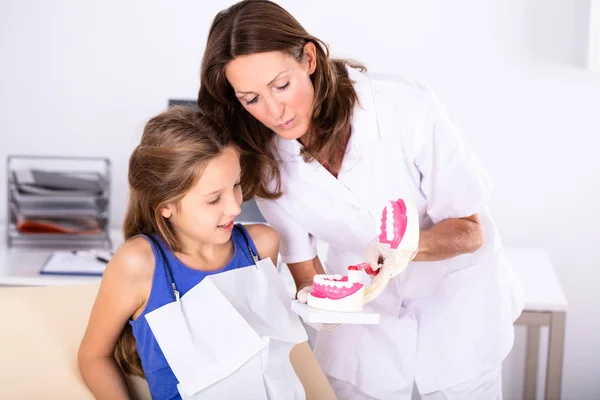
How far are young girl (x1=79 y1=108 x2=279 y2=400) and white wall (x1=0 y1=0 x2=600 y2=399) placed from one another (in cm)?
94

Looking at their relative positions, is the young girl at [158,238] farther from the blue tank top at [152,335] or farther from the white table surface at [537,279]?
the white table surface at [537,279]

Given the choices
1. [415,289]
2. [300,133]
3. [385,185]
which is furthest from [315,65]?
[415,289]

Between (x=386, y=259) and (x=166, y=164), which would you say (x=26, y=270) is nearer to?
(x=166, y=164)

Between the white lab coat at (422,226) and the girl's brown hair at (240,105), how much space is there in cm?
3

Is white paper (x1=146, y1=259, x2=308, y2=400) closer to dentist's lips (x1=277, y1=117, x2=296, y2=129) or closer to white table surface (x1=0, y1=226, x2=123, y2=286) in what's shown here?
dentist's lips (x1=277, y1=117, x2=296, y2=129)

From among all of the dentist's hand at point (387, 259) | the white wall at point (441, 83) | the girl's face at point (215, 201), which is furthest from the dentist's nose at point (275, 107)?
the white wall at point (441, 83)

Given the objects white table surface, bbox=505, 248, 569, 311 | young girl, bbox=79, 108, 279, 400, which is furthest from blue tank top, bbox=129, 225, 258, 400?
white table surface, bbox=505, 248, 569, 311

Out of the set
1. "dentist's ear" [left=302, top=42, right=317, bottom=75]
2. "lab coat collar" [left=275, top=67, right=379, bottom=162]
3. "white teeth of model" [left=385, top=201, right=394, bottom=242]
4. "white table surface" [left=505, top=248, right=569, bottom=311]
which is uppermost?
"dentist's ear" [left=302, top=42, right=317, bottom=75]

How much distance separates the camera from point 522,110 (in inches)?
98.0

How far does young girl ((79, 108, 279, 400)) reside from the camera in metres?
1.48

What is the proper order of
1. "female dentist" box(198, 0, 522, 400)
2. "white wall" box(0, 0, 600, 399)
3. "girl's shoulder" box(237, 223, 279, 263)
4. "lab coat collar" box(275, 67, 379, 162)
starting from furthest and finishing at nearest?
"white wall" box(0, 0, 600, 399) → "girl's shoulder" box(237, 223, 279, 263) → "lab coat collar" box(275, 67, 379, 162) → "female dentist" box(198, 0, 522, 400)

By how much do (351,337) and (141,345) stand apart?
44cm

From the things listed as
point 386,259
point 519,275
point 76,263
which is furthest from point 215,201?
point 519,275

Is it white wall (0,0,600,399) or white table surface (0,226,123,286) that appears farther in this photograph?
white wall (0,0,600,399)
